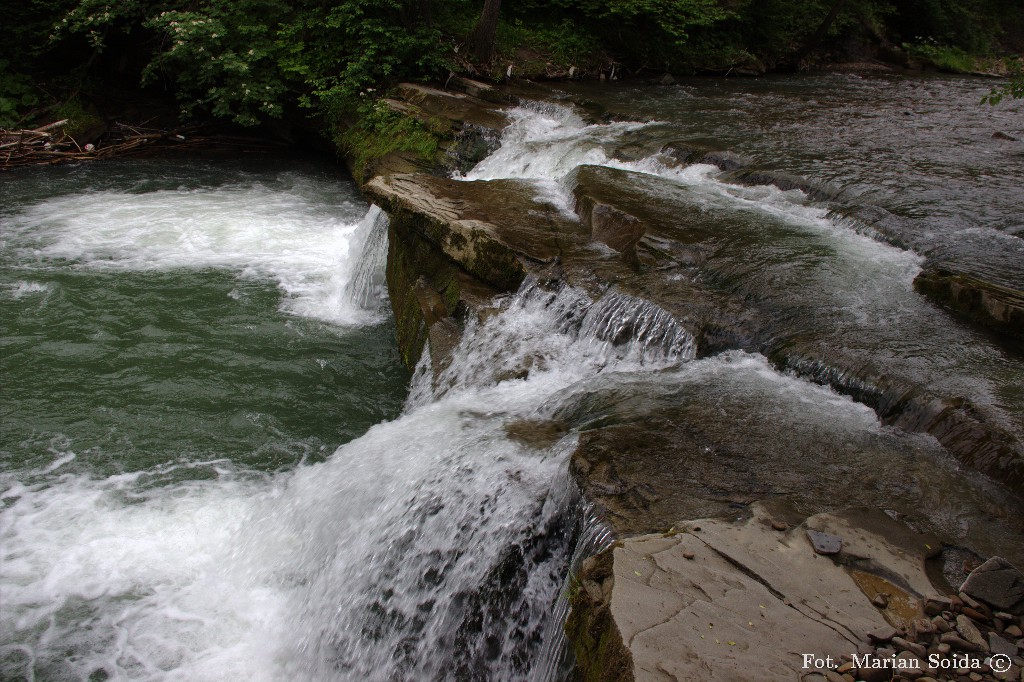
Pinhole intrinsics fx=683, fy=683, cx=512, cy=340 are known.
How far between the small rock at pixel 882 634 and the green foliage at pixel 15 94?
15.2 metres

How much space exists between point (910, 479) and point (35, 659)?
502cm

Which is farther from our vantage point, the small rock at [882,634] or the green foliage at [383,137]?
the green foliage at [383,137]

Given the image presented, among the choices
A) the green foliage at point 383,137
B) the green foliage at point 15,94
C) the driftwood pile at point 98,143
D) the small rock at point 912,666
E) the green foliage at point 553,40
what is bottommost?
the small rock at point 912,666

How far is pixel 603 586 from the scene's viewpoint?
2.79 m

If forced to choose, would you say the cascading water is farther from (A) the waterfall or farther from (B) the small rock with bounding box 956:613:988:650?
(A) the waterfall

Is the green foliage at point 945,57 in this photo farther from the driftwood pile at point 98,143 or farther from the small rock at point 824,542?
the small rock at point 824,542

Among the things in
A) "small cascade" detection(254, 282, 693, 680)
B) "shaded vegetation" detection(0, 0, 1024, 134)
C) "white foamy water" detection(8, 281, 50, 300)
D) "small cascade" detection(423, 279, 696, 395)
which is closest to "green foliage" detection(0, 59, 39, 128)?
"shaded vegetation" detection(0, 0, 1024, 134)

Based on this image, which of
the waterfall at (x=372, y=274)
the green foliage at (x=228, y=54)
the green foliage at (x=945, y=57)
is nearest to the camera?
the waterfall at (x=372, y=274)

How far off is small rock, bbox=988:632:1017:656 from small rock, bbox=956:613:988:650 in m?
0.02

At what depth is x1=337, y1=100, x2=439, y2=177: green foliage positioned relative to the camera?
10102 mm

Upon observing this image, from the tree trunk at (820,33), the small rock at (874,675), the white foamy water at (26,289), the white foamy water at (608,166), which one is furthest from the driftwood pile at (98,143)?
the small rock at (874,675)

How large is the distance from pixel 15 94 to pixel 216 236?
22.5 feet

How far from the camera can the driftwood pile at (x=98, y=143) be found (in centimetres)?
1200

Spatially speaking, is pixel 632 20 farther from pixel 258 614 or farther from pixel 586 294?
pixel 258 614
